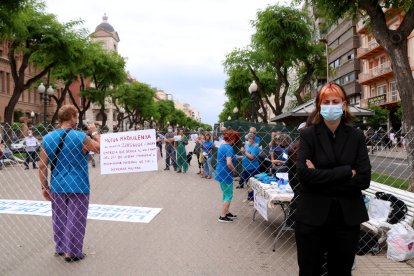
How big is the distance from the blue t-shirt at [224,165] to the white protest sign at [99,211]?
1578 mm

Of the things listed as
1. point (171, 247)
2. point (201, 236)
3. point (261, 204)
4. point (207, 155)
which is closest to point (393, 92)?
point (207, 155)

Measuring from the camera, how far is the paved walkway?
500 centimetres

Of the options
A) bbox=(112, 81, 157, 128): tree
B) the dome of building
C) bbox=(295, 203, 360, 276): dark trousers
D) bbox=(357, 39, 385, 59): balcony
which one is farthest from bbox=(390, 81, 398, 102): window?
the dome of building

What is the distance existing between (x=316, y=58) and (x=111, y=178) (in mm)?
17565

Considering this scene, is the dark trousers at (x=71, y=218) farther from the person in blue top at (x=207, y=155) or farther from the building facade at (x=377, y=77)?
the building facade at (x=377, y=77)

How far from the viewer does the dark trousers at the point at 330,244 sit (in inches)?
111

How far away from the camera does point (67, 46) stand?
25.0 metres

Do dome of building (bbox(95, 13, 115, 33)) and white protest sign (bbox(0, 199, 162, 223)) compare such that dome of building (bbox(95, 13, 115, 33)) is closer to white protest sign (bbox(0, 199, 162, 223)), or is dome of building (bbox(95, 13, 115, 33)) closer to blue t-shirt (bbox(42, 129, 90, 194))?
white protest sign (bbox(0, 199, 162, 223))

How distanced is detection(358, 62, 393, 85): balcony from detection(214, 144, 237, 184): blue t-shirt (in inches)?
1396

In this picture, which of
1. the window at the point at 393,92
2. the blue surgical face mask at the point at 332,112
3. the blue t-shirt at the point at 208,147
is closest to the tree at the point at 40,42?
the blue t-shirt at the point at 208,147

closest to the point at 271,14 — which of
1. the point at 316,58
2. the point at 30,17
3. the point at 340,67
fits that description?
the point at 316,58

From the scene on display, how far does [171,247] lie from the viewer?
598 cm

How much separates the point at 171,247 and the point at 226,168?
7.31 feet

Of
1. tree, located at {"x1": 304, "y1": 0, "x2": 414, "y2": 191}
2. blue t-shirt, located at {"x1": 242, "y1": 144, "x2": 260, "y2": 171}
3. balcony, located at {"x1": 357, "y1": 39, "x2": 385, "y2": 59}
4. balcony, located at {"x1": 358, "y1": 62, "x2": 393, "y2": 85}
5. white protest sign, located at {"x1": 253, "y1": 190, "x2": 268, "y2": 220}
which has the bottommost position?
white protest sign, located at {"x1": 253, "y1": 190, "x2": 268, "y2": 220}
